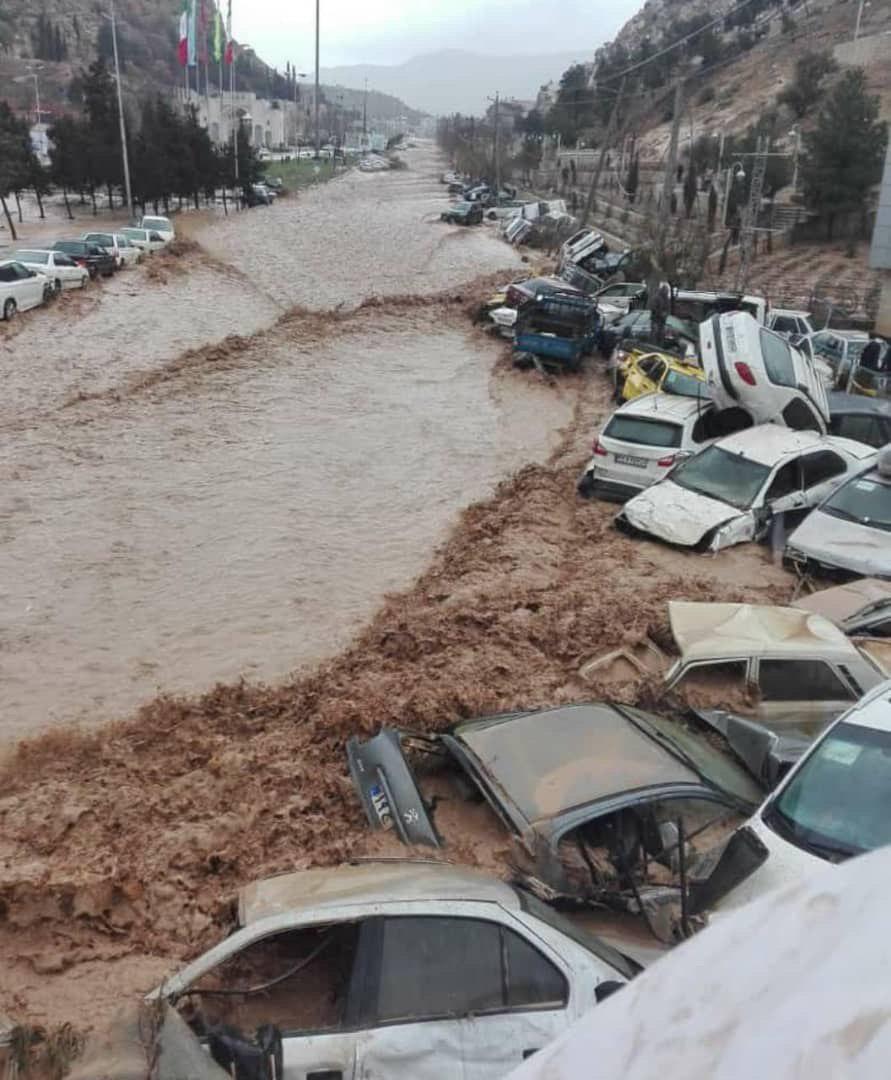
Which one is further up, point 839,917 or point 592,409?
point 839,917

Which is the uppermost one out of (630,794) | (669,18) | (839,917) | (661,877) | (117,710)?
(669,18)

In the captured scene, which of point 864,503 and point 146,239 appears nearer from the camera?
point 864,503

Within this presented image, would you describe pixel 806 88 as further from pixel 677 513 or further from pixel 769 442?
pixel 677 513

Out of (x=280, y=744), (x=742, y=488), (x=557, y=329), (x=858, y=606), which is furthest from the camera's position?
(x=557, y=329)

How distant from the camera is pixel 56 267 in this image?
26.3 m

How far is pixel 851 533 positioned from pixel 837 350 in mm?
12203

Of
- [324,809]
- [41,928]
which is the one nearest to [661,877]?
[324,809]

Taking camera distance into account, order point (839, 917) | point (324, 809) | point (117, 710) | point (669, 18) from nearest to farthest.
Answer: point (839, 917) → point (324, 809) → point (117, 710) → point (669, 18)

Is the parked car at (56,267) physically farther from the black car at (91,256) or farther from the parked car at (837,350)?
the parked car at (837,350)

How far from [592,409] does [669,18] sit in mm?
180776

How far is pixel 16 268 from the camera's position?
77.4 ft

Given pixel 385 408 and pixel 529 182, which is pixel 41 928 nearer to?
pixel 385 408

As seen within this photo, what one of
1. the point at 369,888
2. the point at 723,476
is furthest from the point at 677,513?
the point at 369,888

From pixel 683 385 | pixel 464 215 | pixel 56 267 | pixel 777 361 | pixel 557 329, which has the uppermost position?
pixel 464 215
